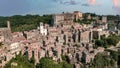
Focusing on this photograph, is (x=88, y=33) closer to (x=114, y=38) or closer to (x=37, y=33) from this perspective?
(x=114, y=38)

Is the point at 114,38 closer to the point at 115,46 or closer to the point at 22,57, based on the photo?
the point at 115,46

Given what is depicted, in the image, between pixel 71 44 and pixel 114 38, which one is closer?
pixel 71 44

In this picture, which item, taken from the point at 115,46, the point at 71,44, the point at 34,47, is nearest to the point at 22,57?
the point at 34,47

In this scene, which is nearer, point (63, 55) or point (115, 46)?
point (63, 55)

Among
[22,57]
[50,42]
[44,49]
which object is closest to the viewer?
[22,57]

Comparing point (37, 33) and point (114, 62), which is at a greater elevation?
point (37, 33)

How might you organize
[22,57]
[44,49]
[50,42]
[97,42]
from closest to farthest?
[22,57]
[44,49]
[50,42]
[97,42]

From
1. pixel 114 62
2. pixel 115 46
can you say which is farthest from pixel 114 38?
pixel 114 62

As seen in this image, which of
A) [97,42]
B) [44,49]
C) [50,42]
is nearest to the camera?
[44,49]
